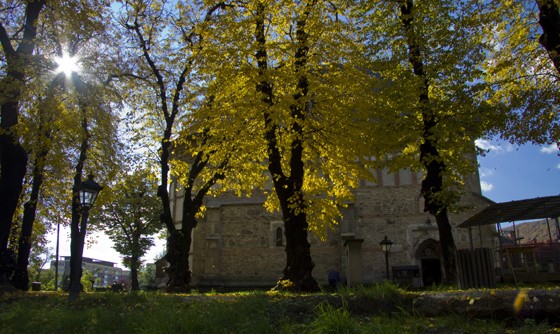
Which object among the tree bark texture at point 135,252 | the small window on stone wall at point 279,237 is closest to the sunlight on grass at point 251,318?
the small window on stone wall at point 279,237

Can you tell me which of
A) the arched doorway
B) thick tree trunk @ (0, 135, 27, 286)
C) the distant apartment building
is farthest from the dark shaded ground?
the distant apartment building

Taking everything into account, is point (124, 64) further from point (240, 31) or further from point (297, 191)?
point (297, 191)

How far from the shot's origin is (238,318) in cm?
643

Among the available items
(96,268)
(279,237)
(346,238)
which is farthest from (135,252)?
(96,268)

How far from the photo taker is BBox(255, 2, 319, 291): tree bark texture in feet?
39.3

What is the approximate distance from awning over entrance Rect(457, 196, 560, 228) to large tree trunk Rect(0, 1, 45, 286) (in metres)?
14.1

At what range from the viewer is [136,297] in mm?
9227

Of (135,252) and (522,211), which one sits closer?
(522,211)

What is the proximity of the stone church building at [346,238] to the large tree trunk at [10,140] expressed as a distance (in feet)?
50.0

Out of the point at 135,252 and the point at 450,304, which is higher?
the point at 135,252

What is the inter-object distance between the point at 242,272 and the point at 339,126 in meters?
16.8

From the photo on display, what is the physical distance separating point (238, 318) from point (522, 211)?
10.8 metres

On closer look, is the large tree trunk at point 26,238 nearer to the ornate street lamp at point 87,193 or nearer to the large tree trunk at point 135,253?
the ornate street lamp at point 87,193

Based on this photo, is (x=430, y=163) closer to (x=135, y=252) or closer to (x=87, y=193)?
(x=87, y=193)
